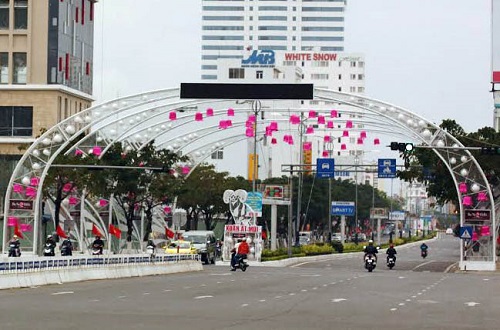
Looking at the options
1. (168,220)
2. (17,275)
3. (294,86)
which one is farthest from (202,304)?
(168,220)

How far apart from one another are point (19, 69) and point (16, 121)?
4402mm

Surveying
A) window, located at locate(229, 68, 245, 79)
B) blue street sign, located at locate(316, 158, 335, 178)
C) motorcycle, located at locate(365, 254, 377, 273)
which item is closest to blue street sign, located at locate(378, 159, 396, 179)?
blue street sign, located at locate(316, 158, 335, 178)

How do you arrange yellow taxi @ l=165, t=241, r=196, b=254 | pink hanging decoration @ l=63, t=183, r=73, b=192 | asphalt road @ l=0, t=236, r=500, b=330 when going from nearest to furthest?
asphalt road @ l=0, t=236, r=500, b=330 < yellow taxi @ l=165, t=241, r=196, b=254 < pink hanging decoration @ l=63, t=183, r=73, b=192

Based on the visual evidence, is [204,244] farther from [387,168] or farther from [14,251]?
[387,168]

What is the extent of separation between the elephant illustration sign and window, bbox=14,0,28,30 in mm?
36197

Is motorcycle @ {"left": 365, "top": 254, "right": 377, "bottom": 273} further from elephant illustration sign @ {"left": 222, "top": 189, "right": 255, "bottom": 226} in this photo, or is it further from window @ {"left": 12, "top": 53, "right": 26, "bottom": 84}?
window @ {"left": 12, "top": 53, "right": 26, "bottom": 84}

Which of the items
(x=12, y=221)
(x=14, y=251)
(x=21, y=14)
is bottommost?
(x=14, y=251)

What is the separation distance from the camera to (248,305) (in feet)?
97.5

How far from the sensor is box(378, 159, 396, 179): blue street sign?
86.4 m

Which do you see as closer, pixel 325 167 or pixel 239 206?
pixel 239 206

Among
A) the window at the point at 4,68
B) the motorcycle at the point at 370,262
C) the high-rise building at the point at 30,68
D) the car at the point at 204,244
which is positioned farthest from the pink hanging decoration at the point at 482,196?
the window at the point at 4,68

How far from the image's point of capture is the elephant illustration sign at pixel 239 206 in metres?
72.3

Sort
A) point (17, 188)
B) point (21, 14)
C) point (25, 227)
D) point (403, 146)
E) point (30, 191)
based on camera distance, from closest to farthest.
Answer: point (403, 146), point (25, 227), point (30, 191), point (17, 188), point (21, 14)

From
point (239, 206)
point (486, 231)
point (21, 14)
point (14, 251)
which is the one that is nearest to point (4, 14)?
point (21, 14)
